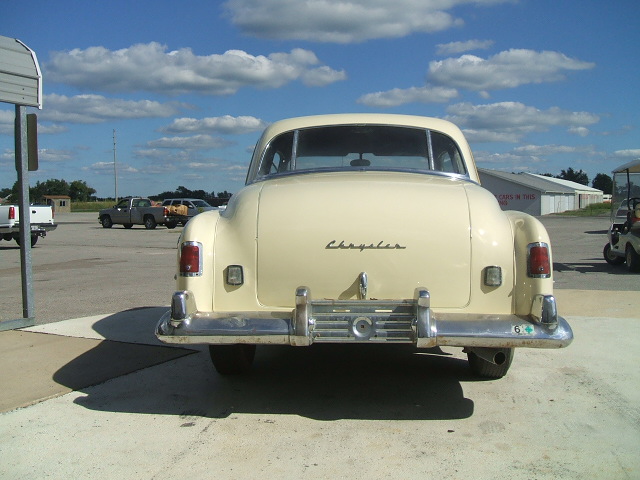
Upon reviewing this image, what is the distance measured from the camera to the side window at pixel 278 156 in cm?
557

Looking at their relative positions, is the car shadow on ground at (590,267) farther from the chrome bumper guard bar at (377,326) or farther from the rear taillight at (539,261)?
the chrome bumper guard bar at (377,326)

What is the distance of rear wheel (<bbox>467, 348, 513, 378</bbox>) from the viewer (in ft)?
16.0

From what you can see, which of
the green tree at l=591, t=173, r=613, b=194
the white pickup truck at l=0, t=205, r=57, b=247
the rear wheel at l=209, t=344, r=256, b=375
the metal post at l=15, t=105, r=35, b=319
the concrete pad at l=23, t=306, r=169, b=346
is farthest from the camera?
the green tree at l=591, t=173, r=613, b=194

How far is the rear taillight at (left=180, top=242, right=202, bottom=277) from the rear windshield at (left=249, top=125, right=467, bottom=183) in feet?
4.43

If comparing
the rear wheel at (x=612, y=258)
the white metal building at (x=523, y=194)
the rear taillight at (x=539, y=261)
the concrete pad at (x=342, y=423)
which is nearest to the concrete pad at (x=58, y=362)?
the concrete pad at (x=342, y=423)

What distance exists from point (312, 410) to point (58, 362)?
2526 mm

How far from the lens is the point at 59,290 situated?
34.1 ft

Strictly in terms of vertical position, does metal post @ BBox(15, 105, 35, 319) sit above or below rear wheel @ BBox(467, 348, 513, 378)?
above

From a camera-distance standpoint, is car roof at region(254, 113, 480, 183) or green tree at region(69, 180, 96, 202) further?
green tree at region(69, 180, 96, 202)

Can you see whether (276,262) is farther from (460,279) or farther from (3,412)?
(3,412)

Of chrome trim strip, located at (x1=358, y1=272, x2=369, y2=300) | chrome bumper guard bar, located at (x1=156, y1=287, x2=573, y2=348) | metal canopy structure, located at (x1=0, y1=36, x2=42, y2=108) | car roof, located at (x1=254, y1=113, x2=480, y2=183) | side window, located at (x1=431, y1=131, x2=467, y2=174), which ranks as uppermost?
metal canopy structure, located at (x1=0, y1=36, x2=42, y2=108)

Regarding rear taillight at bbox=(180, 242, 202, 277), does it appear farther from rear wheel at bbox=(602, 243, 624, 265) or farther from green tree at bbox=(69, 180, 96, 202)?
green tree at bbox=(69, 180, 96, 202)

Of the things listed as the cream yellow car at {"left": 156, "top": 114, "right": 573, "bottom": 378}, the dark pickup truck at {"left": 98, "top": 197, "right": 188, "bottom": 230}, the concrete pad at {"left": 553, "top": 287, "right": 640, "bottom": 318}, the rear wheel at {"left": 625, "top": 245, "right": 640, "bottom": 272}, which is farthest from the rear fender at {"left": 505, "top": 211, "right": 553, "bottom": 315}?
the dark pickup truck at {"left": 98, "top": 197, "right": 188, "bottom": 230}

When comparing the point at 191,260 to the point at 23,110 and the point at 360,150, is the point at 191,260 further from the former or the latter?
the point at 23,110
